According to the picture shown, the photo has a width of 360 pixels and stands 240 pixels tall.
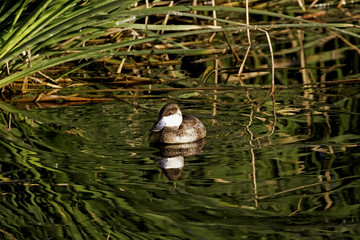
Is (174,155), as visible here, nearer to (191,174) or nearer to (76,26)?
(191,174)

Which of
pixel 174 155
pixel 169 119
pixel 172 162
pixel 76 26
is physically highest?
pixel 76 26

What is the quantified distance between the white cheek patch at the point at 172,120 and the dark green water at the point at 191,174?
248 millimetres

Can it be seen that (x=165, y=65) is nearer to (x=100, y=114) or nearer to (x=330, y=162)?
(x=100, y=114)

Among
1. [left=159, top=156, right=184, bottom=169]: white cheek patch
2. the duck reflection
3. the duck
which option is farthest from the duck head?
[left=159, top=156, right=184, bottom=169]: white cheek patch

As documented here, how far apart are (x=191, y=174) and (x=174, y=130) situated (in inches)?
42.7

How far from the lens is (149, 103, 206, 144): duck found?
5504mm

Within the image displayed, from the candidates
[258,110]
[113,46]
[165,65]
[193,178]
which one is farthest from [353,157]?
[165,65]

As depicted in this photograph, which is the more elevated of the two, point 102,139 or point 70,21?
point 70,21

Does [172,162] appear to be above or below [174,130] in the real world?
below

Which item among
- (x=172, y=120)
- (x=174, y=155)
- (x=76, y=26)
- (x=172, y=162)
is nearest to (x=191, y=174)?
(x=172, y=162)

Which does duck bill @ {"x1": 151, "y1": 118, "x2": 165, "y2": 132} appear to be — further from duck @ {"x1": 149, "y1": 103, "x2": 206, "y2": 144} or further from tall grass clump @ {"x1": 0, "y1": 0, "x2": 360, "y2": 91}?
tall grass clump @ {"x1": 0, "y1": 0, "x2": 360, "y2": 91}

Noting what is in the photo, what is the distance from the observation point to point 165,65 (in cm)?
848

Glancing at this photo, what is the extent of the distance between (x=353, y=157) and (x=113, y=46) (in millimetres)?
2209

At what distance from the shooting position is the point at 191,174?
453cm
